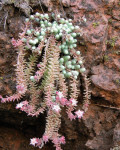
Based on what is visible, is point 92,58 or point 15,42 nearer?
point 15,42

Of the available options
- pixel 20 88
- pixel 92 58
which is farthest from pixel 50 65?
pixel 92 58

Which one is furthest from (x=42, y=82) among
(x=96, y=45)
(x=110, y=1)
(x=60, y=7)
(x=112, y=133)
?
(x=110, y=1)

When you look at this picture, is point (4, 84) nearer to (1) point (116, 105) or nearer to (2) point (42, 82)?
(2) point (42, 82)

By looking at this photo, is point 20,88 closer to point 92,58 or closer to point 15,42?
point 15,42

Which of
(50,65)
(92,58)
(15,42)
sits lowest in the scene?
(92,58)

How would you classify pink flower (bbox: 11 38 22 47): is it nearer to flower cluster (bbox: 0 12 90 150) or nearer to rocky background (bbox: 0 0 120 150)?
flower cluster (bbox: 0 12 90 150)

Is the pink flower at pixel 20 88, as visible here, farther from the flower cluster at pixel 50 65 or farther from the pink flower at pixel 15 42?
the pink flower at pixel 15 42
